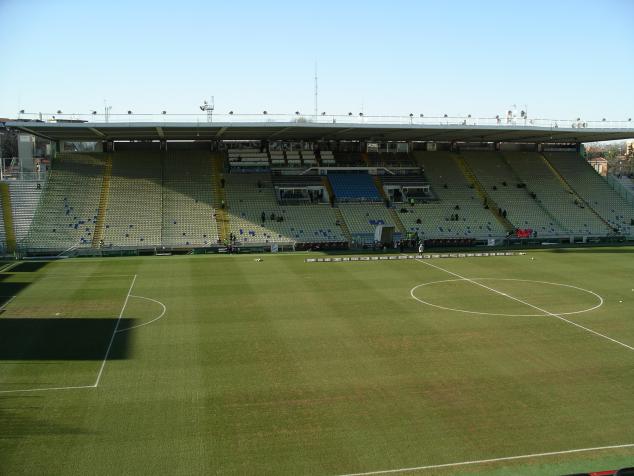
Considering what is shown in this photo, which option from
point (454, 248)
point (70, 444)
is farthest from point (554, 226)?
point (70, 444)

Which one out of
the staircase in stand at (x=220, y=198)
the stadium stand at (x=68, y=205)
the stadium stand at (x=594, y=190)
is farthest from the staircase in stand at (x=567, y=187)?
the stadium stand at (x=68, y=205)

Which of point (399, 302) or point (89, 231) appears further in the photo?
point (89, 231)

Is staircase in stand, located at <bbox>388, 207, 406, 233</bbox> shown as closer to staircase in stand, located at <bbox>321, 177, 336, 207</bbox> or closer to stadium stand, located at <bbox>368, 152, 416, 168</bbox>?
staircase in stand, located at <bbox>321, 177, 336, 207</bbox>

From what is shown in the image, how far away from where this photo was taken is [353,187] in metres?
56.2

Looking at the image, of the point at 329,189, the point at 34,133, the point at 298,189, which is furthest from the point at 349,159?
the point at 34,133

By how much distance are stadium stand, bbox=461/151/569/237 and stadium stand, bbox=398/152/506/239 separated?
2.06 metres

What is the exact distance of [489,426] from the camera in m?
15.2

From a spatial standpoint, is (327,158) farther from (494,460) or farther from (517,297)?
(494,460)

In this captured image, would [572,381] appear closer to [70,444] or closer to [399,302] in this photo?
Result: [399,302]

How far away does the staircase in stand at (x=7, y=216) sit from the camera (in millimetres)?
43750

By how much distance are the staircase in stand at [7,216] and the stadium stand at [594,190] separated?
2125 inches

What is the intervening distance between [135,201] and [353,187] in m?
20.6

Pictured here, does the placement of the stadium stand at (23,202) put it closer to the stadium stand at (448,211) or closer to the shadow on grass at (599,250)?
the stadium stand at (448,211)

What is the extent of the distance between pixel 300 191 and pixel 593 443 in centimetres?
4284
